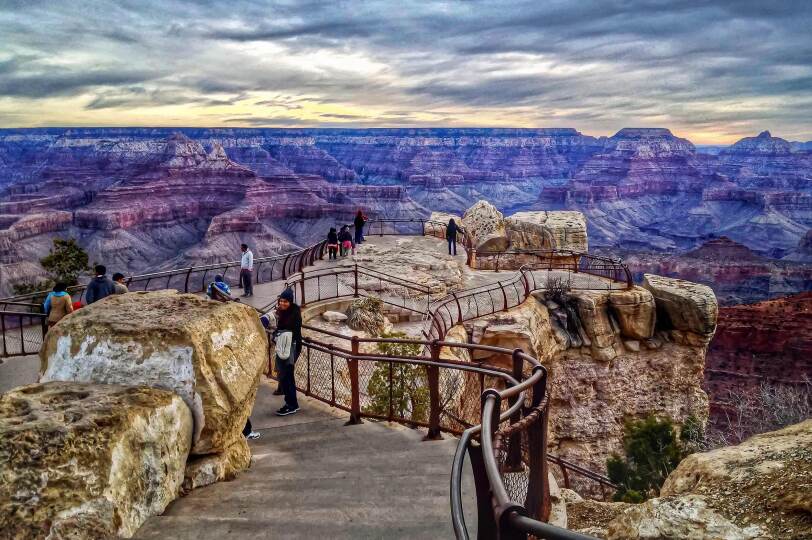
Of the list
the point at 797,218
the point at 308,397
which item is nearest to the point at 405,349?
the point at 308,397

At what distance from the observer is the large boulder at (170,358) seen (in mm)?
6211

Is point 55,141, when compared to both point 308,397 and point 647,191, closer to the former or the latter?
point 647,191

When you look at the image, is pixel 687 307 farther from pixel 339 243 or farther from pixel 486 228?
pixel 339 243

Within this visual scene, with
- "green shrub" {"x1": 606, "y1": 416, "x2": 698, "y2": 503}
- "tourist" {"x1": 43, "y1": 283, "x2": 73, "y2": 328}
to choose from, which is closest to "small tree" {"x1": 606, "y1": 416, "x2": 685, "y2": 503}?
"green shrub" {"x1": 606, "y1": 416, "x2": 698, "y2": 503}

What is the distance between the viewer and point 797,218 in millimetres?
157625

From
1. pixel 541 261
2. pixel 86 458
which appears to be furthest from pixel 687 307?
pixel 86 458

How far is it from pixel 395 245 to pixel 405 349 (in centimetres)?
1689

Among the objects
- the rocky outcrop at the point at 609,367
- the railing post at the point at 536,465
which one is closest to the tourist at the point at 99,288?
the railing post at the point at 536,465

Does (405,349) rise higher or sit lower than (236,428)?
lower

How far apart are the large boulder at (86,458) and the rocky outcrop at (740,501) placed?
408 centimetres

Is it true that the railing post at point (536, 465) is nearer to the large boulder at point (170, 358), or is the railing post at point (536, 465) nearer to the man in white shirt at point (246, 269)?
the large boulder at point (170, 358)

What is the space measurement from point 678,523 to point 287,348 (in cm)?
586

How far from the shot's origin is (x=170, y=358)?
20.5 feet

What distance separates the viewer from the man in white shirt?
683 inches
